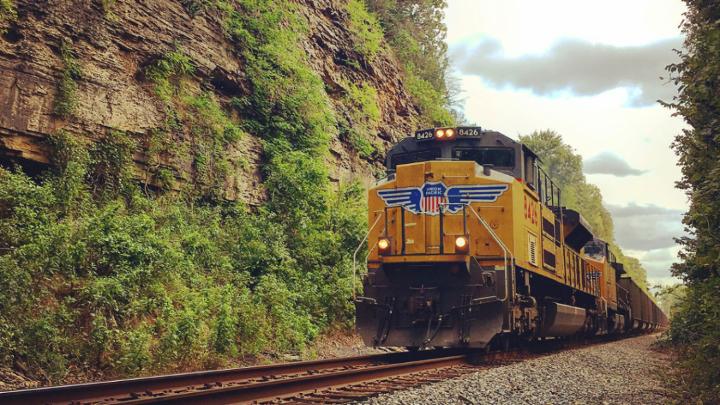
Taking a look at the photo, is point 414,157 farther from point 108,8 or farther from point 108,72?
point 108,8

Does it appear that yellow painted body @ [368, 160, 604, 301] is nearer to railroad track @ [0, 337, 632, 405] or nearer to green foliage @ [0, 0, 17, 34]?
railroad track @ [0, 337, 632, 405]

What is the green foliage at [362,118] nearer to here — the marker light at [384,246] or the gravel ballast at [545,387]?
the marker light at [384,246]

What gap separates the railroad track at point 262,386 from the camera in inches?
220

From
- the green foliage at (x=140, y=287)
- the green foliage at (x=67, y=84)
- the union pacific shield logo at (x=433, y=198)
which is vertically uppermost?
the green foliage at (x=67, y=84)

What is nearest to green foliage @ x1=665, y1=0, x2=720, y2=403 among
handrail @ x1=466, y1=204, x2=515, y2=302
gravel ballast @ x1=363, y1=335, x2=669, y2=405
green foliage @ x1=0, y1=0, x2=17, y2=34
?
gravel ballast @ x1=363, y1=335, x2=669, y2=405

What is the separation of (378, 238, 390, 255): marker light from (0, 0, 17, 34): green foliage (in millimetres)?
7287

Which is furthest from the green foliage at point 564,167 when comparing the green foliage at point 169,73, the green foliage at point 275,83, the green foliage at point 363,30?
the green foliage at point 169,73

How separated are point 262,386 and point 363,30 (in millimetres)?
20617

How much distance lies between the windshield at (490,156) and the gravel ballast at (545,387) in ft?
11.1

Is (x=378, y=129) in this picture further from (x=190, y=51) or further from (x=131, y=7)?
(x=131, y=7)

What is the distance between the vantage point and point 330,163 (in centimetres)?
1925

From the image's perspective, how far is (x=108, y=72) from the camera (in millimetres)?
12688

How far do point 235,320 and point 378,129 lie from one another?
14.5 metres

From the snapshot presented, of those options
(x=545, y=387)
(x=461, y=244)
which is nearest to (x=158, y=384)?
(x=545, y=387)
